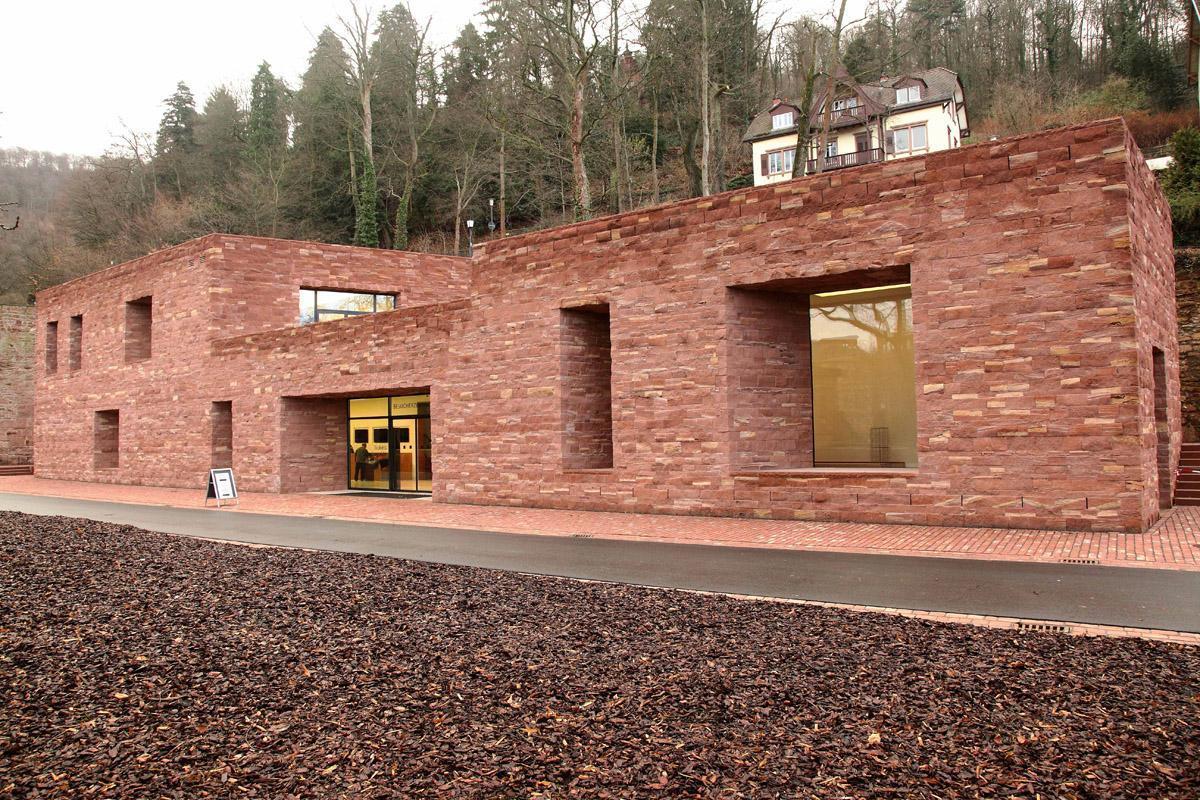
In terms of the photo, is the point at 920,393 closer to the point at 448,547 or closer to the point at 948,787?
the point at 448,547

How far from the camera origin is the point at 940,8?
40.8m

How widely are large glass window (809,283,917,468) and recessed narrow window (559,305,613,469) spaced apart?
12.2 feet

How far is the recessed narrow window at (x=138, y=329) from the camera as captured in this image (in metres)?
26.3

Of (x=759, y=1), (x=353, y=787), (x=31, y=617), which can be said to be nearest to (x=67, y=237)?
(x=759, y=1)

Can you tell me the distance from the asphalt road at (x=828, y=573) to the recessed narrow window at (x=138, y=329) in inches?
664

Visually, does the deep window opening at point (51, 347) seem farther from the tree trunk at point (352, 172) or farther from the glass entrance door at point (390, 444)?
the glass entrance door at point (390, 444)

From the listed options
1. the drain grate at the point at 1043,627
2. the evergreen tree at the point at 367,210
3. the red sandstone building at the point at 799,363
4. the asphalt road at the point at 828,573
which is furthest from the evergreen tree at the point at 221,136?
the drain grate at the point at 1043,627

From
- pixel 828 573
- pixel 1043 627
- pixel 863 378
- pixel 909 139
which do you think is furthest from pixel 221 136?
pixel 1043 627

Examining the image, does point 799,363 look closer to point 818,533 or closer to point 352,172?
point 818,533

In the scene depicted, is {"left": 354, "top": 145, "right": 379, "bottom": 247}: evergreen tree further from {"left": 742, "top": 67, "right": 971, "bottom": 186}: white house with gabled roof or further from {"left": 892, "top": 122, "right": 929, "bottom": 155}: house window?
{"left": 892, "top": 122, "right": 929, "bottom": 155}: house window

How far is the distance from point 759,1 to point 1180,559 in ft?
64.2

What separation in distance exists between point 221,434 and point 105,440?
7.57m

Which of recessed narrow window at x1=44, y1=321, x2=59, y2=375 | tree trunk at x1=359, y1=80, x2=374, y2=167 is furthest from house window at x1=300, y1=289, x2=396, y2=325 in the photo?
tree trunk at x1=359, y1=80, x2=374, y2=167

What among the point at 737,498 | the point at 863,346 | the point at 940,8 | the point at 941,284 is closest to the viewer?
the point at 941,284
